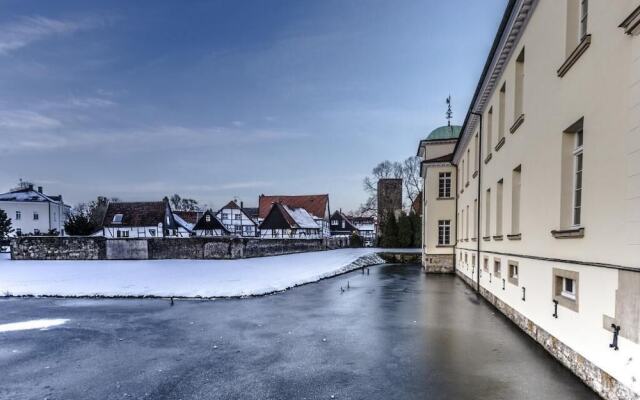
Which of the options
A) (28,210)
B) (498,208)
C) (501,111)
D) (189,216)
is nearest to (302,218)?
(189,216)

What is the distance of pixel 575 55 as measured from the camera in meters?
5.59

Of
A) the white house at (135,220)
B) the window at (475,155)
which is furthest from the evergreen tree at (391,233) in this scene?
the window at (475,155)

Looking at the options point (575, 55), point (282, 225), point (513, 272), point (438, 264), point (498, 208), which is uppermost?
point (575, 55)

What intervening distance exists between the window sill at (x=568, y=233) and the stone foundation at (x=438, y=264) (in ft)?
56.6

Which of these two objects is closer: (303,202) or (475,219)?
(475,219)

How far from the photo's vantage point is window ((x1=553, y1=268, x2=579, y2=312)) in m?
5.54

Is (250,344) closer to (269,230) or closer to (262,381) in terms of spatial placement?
(262,381)

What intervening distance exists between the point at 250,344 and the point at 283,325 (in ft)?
5.48

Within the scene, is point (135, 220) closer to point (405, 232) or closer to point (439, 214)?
point (405, 232)

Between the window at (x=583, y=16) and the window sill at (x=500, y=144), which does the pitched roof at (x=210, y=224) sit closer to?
the window sill at (x=500, y=144)

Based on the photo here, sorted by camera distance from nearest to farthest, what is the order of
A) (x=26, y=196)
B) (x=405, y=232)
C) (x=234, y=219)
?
(x=405, y=232)
(x=234, y=219)
(x=26, y=196)

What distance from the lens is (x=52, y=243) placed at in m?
28.5

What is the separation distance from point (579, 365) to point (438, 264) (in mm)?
18396

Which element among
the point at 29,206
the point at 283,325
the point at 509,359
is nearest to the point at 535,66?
the point at 509,359
